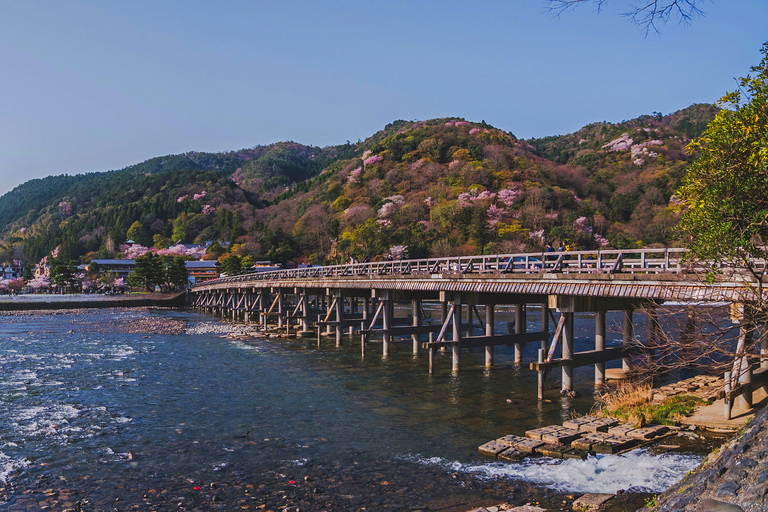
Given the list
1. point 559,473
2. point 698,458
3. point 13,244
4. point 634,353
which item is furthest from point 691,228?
point 13,244

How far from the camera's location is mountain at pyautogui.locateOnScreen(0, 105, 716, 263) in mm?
75938

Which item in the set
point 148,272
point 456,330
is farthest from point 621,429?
point 148,272

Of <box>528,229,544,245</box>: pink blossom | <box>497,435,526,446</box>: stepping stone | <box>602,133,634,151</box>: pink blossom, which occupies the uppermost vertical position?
<box>602,133,634,151</box>: pink blossom

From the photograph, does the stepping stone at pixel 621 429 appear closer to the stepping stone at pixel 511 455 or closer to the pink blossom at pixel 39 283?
the stepping stone at pixel 511 455

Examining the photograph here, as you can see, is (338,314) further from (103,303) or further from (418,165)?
(418,165)

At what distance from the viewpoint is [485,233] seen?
73.4 m

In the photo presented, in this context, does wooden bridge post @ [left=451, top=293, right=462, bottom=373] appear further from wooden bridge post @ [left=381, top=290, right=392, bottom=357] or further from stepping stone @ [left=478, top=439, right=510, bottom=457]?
stepping stone @ [left=478, top=439, right=510, bottom=457]

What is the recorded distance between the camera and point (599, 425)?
13.9 metres

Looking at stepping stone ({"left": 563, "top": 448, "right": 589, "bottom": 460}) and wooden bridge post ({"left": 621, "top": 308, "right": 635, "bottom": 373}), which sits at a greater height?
wooden bridge post ({"left": 621, "top": 308, "right": 635, "bottom": 373})

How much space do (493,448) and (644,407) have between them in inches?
199

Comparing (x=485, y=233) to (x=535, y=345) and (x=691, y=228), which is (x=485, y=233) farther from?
(x=691, y=228)

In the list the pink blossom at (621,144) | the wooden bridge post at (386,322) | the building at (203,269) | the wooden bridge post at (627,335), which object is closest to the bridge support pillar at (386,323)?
the wooden bridge post at (386,322)

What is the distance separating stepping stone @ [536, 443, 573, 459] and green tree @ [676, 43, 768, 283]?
511 centimetres

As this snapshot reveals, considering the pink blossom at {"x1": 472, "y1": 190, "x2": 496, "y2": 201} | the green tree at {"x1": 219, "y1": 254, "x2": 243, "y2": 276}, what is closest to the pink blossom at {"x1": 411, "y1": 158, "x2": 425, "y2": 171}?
the pink blossom at {"x1": 472, "y1": 190, "x2": 496, "y2": 201}
